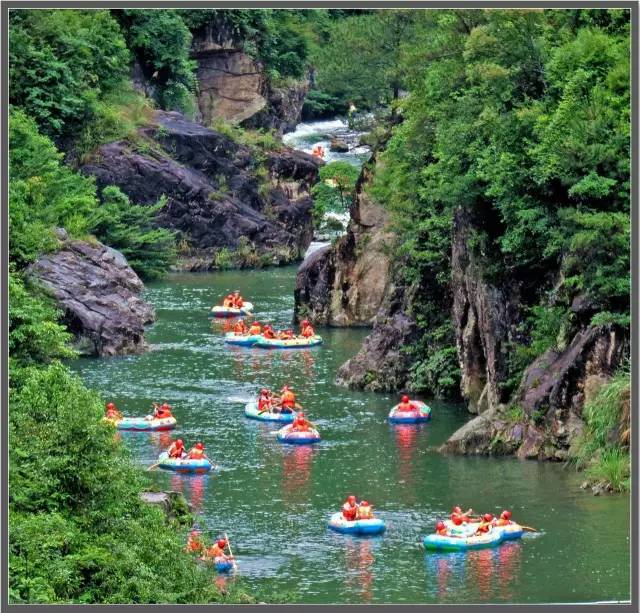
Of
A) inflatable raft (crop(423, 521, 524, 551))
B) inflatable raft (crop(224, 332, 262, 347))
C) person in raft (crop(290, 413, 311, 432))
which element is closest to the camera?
inflatable raft (crop(423, 521, 524, 551))

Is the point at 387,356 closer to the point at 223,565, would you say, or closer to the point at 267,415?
the point at 267,415

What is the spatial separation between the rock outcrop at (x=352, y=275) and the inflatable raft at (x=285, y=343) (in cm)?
410

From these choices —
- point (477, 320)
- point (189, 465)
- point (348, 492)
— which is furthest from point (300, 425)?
point (348, 492)

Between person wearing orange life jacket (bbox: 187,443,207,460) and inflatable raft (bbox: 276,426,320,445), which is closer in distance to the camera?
person wearing orange life jacket (bbox: 187,443,207,460)

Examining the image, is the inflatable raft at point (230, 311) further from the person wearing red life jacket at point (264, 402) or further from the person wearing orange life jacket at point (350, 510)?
the person wearing orange life jacket at point (350, 510)

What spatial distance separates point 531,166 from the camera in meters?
46.8

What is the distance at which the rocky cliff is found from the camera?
104750 mm

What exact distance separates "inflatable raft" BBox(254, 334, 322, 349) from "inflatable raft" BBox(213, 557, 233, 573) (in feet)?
97.8

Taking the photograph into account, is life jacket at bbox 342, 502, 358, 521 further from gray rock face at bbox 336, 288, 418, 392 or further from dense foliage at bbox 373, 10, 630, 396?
gray rock face at bbox 336, 288, 418, 392

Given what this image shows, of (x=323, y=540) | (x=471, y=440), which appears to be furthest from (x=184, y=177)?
(x=323, y=540)

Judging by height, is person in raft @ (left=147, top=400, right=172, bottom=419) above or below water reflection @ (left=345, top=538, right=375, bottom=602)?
below

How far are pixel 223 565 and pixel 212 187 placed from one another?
5740cm

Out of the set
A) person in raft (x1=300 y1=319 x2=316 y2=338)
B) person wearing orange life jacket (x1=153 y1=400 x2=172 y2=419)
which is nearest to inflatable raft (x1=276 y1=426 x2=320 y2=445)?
person wearing orange life jacket (x1=153 y1=400 x2=172 y2=419)

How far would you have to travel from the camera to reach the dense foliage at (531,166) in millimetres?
43438
